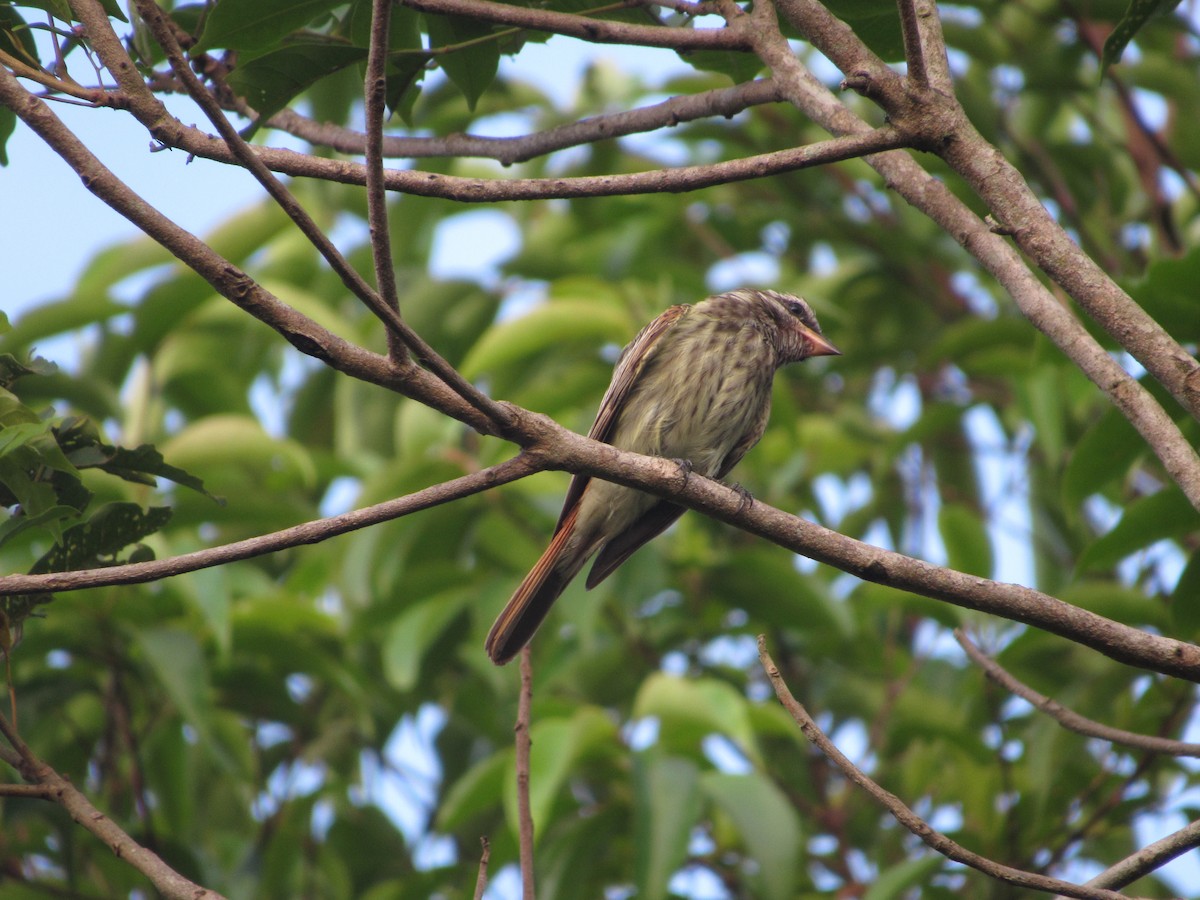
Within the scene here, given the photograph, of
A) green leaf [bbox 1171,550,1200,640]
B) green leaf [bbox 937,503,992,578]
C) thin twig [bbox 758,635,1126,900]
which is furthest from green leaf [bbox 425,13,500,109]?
green leaf [bbox 937,503,992,578]

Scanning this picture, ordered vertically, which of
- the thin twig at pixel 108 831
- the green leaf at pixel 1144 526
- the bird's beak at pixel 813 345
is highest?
the bird's beak at pixel 813 345

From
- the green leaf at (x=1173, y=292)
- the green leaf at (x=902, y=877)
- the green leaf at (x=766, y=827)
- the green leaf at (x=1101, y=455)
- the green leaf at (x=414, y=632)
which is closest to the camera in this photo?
the green leaf at (x=1173, y=292)

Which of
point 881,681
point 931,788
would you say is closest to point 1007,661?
point 931,788

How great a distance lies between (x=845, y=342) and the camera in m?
6.46

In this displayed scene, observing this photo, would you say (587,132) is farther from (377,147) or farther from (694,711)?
(694,711)

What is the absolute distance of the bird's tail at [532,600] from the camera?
4.04m

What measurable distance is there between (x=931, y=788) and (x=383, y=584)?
2124 millimetres

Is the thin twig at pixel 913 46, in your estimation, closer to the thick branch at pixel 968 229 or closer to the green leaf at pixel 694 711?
the thick branch at pixel 968 229

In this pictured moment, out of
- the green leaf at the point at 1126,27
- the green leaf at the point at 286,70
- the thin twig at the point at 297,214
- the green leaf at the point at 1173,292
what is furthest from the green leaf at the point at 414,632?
the green leaf at the point at 1126,27

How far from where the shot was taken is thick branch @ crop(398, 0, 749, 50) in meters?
2.60

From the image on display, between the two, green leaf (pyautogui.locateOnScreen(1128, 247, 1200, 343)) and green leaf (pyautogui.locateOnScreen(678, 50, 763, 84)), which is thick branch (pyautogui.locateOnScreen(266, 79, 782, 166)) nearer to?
green leaf (pyautogui.locateOnScreen(678, 50, 763, 84))

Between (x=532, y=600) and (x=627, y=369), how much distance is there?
1.05m

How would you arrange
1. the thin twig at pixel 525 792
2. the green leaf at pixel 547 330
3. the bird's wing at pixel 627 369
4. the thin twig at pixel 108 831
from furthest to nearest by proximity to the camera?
the green leaf at pixel 547 330
the bird's wing at pixel 627 369
the thin twig at pixel 525 792
the thin twig at pixel 108 831

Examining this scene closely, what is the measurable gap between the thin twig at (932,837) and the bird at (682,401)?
224 centimetres
